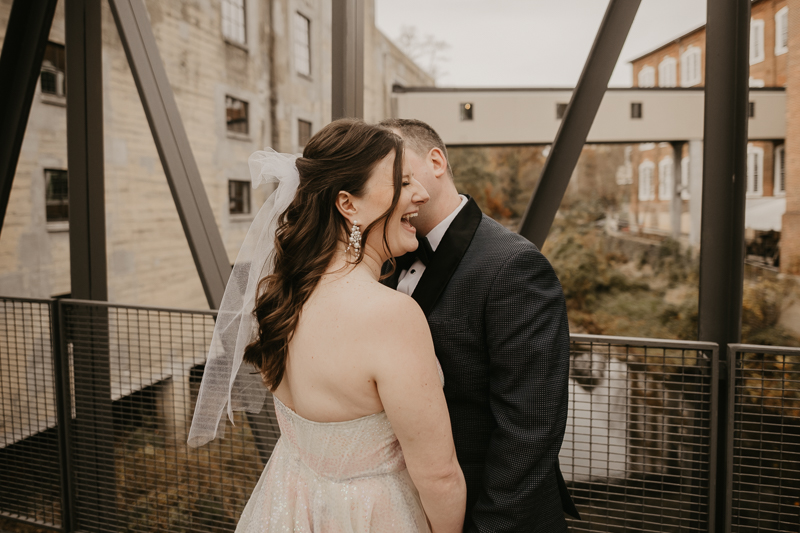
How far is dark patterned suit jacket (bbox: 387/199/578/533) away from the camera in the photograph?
119 centimetres

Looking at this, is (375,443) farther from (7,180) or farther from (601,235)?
(601,235)

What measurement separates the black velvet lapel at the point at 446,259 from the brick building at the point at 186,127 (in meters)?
7.58

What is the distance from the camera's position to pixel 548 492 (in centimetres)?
128

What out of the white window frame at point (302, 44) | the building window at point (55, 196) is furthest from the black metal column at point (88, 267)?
the white window frame at point (302, 44)

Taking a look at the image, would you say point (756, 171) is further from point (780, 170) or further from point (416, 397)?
point (416, 397)

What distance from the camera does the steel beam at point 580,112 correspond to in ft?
6.69

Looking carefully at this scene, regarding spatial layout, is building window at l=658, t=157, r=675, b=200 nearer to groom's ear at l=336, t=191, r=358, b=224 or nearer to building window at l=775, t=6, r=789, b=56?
building window at l=775, t=6, r=789, b=56

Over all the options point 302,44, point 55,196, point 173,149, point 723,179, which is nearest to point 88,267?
point 173,149

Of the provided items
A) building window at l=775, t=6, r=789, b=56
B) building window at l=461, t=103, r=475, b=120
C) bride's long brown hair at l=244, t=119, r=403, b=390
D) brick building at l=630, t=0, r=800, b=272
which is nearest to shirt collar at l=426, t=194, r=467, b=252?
bride's long brown hair at l=244, t=119, r=403, b=390

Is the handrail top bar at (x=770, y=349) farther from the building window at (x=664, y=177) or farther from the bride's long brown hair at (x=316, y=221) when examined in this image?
the building window at (x=664, y=177)

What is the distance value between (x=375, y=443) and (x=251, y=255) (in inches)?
25.2

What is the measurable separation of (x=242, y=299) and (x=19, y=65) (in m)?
2.66

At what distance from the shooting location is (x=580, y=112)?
6.82 feet

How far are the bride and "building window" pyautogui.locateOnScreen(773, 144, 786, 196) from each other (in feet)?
97.0
